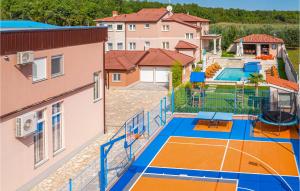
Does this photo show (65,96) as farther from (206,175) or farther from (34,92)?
(206,175)

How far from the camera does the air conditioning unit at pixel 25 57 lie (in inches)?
528

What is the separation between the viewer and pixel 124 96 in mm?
34156

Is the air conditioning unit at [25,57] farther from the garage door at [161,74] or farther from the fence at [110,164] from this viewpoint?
the garage door at [161,74]

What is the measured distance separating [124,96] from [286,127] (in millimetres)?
14484

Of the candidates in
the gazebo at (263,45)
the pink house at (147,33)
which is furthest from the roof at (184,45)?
the gazebo at (263,45)

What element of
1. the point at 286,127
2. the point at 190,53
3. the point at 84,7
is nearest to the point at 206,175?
the point at 286,127

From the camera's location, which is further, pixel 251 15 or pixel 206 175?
pixel 251 15

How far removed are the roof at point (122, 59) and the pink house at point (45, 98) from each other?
56.7 ft

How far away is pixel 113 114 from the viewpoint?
2731 cm

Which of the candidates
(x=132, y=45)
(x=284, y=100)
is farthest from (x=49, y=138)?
(x=132, y=45)

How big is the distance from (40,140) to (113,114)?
12.2 m

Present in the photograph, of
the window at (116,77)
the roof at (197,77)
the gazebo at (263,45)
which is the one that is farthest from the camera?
the gazebo at (263,45)

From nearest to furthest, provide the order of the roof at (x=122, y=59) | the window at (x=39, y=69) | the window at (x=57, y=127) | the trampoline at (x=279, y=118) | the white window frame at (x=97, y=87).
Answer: the window at (x=39, y=69), the window at (x=57, y=127), the white window frame at (x=97, y=87), the trampoline at (x=279, y=118), the roof at (x=122, y=59)

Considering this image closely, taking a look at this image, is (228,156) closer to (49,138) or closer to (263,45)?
(49,138)
